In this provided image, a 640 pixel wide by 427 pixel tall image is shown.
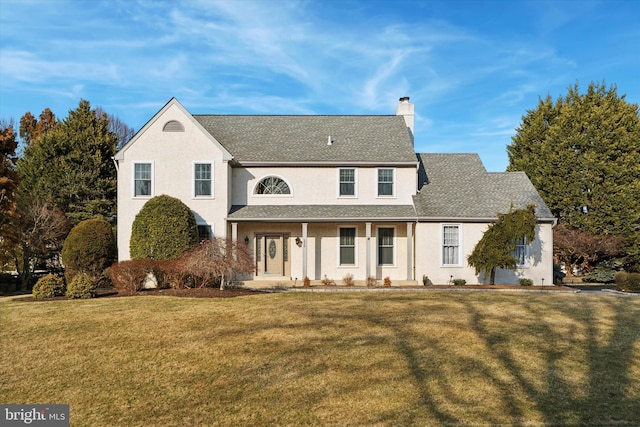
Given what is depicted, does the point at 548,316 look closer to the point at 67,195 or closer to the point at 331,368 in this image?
the point at 331,368

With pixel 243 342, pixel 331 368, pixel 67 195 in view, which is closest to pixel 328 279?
pixel 243 342

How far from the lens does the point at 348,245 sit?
22047mm

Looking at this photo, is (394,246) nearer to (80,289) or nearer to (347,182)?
(347,182)

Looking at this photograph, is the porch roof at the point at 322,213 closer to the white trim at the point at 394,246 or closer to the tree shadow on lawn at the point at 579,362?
the white trim at the point at 394,246

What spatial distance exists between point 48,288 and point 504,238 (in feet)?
58.7

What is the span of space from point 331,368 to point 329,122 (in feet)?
60.9

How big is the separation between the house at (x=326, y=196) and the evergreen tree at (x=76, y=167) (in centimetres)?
991

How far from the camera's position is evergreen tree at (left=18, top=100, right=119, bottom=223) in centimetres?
2845

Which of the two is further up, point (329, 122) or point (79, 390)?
point (329, 122)

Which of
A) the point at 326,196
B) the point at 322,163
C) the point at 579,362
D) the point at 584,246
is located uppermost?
the point at 322,163

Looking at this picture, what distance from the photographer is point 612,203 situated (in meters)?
29.1

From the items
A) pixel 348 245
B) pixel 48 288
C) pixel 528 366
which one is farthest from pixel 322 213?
pixel 528 366

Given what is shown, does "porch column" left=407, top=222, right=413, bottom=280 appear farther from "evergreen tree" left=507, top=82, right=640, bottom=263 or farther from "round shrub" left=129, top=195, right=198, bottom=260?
"evergreen tree" left=507, top=82, right=640, bottom=263

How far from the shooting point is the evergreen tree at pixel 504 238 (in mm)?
18609
